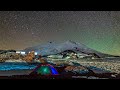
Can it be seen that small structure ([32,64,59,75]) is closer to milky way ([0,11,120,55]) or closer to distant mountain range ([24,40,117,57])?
distant mountain range ([24,40,117,57])

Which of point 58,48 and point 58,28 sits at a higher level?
point 58,28

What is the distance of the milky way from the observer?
16.6 ft

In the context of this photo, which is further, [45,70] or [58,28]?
[58,28]

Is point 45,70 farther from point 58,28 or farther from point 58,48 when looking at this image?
point 58,28

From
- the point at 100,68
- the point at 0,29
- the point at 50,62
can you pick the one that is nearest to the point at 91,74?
the point at 100,68

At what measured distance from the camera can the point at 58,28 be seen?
513 cm

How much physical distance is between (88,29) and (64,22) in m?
0.41

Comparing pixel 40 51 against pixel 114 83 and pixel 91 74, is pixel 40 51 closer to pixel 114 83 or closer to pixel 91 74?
pixel 91 74

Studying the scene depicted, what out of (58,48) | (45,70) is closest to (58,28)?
(58,48)

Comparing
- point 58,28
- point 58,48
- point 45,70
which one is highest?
point 58,28

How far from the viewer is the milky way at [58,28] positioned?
507 cm

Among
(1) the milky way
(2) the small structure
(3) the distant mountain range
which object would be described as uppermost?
(1) the milky way

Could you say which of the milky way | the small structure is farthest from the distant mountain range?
the small structure

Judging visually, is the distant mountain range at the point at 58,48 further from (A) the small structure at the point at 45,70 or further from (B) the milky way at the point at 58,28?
(A) the small structure at the point at 45,70
